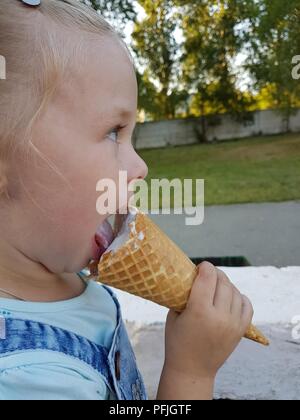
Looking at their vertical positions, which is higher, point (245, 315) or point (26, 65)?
point (26, 65)

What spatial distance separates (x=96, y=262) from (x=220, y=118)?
8.94 m

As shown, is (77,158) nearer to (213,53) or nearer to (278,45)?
(278,45)

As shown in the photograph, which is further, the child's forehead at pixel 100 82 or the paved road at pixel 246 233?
the paved road at pixel 246 233

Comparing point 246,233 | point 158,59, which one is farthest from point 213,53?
point 246,233

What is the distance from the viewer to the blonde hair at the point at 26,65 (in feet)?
1.44

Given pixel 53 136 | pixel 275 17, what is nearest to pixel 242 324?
pixel 53 136

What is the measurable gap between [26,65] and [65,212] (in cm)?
15

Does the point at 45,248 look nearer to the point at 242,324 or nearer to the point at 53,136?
the point at 53,136

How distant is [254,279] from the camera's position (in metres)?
1.19

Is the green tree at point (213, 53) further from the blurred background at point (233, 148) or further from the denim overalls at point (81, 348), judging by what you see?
the denim overalls at point (81, 348)

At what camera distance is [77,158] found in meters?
0.46

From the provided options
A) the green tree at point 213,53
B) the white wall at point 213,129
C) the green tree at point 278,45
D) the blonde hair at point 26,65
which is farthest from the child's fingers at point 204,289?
the white wall at point 213,129

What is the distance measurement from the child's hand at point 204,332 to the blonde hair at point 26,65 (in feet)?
0.76

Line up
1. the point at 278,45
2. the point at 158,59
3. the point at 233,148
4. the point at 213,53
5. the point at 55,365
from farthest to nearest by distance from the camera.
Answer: the point at 233,148 → the point at 213,53 → the point at 158,59 → the point at 278,45 → the point at 55,365
